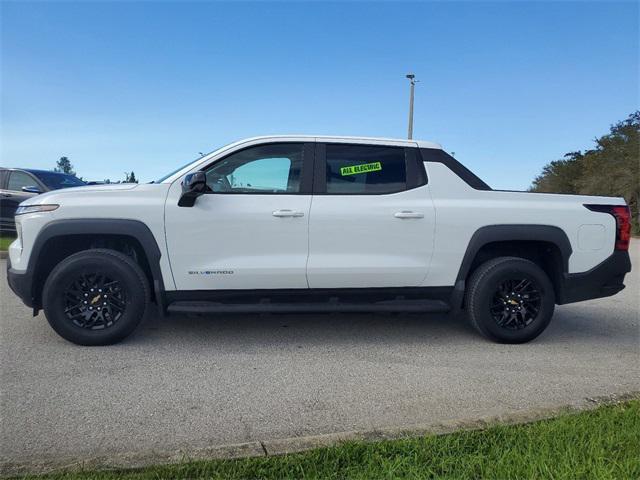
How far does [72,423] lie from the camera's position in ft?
9.69

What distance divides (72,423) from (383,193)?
9.73 feet

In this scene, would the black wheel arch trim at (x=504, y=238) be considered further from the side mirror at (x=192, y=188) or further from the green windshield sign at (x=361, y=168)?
the side mirror at (x=192, y=188)

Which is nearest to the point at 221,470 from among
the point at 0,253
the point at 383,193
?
the point at 383,193

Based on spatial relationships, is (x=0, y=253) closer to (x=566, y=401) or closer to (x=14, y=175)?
(x=14, y=175)

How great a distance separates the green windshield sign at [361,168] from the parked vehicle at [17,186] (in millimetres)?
7438

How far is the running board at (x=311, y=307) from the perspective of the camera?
4.25 metres

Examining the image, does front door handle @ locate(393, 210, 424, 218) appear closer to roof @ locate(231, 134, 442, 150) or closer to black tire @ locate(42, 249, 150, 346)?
roof @ locate(231, 134, 442, 150)

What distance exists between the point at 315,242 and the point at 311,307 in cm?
58

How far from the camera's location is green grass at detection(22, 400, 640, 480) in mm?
2346

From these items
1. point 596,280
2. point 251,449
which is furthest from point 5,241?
point 596,280

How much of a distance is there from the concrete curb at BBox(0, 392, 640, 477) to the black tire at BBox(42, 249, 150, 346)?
5.73 ft

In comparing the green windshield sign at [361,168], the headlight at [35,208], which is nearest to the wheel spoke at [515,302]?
the green windshield sign at [361,168]

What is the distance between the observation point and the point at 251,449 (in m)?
2.56

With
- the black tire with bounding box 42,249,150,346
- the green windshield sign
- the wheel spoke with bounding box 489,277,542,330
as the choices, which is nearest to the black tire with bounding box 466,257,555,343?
the wheel spoke with bounding box 489,277,542,330
